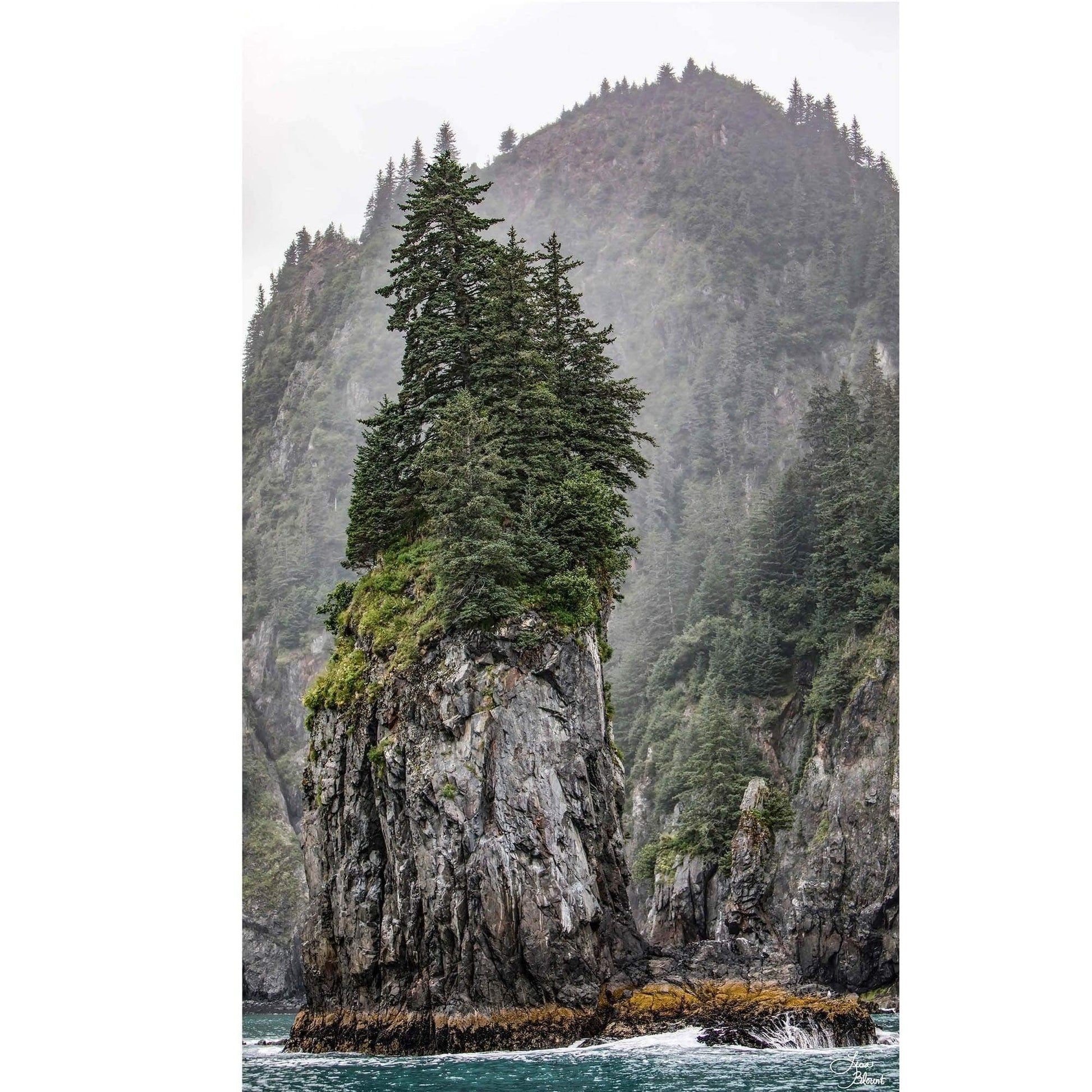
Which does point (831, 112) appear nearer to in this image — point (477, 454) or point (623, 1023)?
point (477, 454)

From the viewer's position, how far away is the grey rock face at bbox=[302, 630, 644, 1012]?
28.7 metres

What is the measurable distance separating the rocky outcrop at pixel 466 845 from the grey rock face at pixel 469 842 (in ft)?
0.12

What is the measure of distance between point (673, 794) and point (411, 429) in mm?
28527

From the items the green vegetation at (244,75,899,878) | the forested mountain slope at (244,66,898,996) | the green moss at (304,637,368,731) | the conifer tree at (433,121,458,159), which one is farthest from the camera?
the forested mountain slope at (244,66,898,996)

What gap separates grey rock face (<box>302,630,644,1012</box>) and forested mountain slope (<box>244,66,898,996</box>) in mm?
8072

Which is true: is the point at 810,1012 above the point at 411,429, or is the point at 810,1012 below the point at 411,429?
below

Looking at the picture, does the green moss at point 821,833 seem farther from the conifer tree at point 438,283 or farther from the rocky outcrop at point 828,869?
the conifer tree at point 438,283

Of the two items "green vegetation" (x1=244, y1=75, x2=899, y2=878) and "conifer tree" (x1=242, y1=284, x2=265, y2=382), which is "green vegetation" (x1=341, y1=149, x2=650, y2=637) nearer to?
"green vegetation" (x1=244, y1=75, x2=899, y2=878)

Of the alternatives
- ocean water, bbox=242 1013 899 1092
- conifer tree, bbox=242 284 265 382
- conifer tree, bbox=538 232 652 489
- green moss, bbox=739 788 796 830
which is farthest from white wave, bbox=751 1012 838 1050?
conifer tree, bbox=242 284 265 382

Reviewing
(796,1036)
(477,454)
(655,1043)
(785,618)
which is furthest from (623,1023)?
(785,618)
